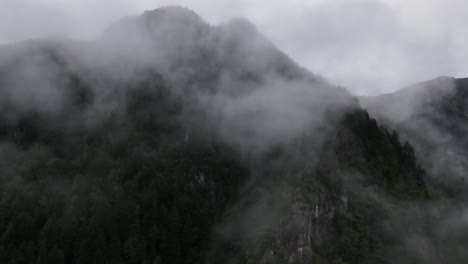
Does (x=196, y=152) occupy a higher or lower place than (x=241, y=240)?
higher

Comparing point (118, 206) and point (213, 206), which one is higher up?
point (213, 206)

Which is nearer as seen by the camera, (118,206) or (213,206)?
(118,206)

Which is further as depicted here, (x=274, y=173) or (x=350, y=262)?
(x=274, y=173)

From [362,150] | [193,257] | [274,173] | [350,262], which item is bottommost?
[193,257]

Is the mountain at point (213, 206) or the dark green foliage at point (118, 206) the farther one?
the dark green foliage at point (118, 206)

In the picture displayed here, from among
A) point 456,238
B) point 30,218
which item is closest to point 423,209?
point 456,238

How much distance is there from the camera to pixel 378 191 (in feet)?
580

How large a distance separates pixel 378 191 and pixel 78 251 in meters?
98.8

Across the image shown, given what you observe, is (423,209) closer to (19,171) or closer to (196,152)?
(196,152)

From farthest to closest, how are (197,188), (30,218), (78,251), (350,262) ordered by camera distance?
1. (197,188)
2. (30,218)
3. (78,251)
4. (350,262)

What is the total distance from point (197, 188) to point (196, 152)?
1701 cm

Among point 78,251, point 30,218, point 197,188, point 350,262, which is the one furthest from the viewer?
point 197,188

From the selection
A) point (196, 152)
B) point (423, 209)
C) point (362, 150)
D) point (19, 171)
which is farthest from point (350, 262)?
point (19, 171)

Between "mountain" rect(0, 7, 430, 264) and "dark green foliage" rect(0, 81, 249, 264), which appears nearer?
"mountain" rect(0, 7, 430, 264)
